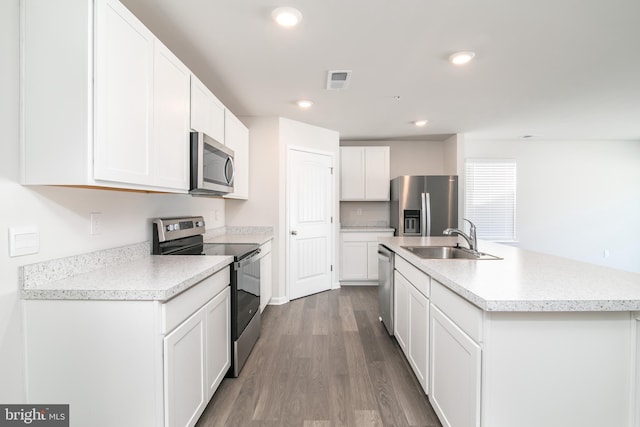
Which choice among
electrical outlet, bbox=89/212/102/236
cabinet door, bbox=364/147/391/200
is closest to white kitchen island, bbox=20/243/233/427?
electrical outlet, bbox=89/212/102/236

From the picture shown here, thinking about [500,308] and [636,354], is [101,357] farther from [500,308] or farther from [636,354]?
[636,354]

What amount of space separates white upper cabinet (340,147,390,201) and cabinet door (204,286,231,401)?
3.17m

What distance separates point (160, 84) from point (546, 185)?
607 cm

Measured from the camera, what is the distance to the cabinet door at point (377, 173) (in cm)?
486

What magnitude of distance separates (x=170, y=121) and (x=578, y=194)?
647 cm

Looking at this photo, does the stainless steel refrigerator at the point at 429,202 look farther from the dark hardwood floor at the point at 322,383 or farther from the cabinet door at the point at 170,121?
the cabinet door at the point at 170,121

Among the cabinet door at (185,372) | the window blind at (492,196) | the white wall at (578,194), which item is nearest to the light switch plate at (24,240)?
the cabinet door at (185,372)

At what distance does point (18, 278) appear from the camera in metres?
1.24

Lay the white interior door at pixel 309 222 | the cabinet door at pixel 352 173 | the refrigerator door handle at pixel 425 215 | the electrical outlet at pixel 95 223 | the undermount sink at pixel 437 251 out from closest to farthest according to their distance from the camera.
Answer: the electrical outlet at pixel 95 223, the undermount sink at pixel 437 251, the white interior door at pixel 309 222, the refrigerator door handle at pixel 425 215, the cabinet door at pixel 352 173

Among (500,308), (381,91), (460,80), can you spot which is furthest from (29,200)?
(460,80)

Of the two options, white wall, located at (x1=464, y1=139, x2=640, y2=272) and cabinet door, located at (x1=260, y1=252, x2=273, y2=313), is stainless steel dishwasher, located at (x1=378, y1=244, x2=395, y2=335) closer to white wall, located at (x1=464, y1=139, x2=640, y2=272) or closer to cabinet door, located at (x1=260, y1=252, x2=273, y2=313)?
cabinet door, located at (x1=260, y1=252, x2=273, y2=313)

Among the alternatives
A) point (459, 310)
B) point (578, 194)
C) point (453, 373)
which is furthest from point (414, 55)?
point (578, 194)

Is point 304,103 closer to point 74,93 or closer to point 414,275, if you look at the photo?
point 414,275

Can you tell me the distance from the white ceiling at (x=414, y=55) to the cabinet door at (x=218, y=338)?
5.63ft
